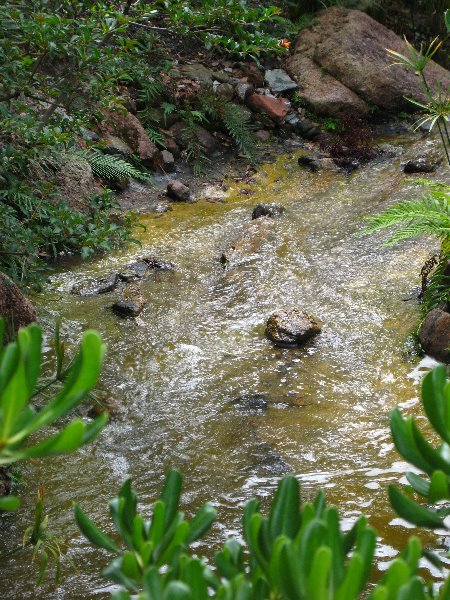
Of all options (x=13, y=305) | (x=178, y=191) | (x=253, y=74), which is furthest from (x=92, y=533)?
(x=253, y=74)

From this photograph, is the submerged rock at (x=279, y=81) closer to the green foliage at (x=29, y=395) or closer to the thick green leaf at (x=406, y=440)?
the thick green leaf at (x=406, y=440)

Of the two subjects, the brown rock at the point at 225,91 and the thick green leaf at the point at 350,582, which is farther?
the brown rock at the point at 225,91

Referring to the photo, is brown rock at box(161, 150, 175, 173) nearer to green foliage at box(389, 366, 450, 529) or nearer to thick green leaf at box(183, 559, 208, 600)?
green foliage at box(389, 366, 450, 529)

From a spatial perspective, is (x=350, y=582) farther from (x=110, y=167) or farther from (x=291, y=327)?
(x=110, y=167)

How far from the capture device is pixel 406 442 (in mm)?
1150

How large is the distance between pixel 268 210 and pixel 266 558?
5671 millimetres

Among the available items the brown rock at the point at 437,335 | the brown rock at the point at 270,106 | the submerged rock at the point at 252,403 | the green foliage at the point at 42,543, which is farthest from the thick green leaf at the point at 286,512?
the brown rock at the point at 270,106

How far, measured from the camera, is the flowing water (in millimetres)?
3227

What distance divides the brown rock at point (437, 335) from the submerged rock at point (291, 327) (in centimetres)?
69

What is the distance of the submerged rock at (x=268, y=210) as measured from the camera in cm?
660

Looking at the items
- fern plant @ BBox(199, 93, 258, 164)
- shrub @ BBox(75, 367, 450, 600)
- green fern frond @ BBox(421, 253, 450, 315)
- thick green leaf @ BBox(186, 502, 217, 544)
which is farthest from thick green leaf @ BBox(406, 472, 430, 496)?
fern plant @ BBox(199, 93, 258, 164)

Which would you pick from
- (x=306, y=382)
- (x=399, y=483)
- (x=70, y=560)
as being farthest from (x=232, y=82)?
(x=70, y=560)

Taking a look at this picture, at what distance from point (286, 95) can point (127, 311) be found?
4.81m

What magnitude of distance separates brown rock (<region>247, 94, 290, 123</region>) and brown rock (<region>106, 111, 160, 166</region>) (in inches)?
64.0
